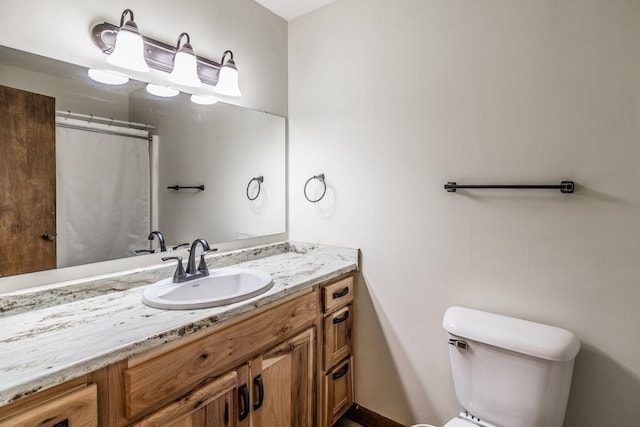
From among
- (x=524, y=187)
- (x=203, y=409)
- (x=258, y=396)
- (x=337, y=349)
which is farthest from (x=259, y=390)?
(x=524, y=187)

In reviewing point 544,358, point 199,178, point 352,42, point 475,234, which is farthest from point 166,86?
point 544,358

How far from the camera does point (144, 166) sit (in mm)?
1497

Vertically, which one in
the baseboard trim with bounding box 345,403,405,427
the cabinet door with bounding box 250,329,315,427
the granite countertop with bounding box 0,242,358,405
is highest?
the granite countertop with bounding box 0,242,358,405

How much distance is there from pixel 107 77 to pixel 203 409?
1.32m

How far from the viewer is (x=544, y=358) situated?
114 centimetres

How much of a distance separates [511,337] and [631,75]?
1.03 meters

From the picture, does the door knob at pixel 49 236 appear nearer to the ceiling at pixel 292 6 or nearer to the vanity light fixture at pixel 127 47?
the vanity light fixture at pixel 127 47

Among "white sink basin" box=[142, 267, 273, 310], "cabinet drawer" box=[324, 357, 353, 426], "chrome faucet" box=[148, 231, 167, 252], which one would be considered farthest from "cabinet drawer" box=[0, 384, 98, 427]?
"cabinet drawer" box=[324, 357, 353, 426]

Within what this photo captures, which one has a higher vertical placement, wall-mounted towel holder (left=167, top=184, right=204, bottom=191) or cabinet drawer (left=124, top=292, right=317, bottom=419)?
wall-mounted towel holder (left=167, top=184, right=204, bottom=191)

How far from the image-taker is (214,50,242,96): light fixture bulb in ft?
5.57

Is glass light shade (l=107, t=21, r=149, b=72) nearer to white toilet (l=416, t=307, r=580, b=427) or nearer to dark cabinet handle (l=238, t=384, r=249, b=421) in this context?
dark cabinet handle (l=238, t=384, r=249, b=421)

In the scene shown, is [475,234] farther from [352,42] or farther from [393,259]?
[352,42]

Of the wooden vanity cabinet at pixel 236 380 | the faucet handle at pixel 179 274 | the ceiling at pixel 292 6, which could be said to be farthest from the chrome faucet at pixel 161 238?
the ceiling at pixel 292 6

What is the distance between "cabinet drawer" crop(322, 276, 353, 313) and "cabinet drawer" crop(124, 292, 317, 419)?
18 cm
